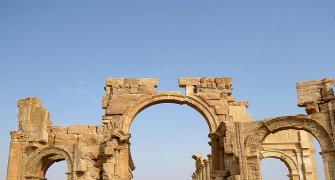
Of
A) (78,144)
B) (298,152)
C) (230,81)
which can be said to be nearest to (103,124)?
(78,144)

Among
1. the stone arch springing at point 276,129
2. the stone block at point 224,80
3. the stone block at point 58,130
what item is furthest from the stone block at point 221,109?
the stone block at point 58,130

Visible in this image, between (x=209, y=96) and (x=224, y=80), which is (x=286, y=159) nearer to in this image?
(x=224, y=80)

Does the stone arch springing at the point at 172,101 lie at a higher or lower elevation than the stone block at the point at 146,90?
lower

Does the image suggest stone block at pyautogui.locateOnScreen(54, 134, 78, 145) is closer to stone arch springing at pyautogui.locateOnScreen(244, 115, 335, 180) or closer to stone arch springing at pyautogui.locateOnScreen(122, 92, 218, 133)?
stone arch springing at pyautogui.locateOnScreen(122, 92, 218, 133)

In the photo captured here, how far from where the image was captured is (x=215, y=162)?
50.8 feet

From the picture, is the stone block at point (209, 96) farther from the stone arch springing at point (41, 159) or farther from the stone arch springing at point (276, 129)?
the stone arch springing at point (41, 159)

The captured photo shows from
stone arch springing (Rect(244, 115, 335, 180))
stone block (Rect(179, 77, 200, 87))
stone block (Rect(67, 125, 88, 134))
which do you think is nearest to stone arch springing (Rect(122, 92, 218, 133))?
stone block (Rect(179, 77, 200, 87))

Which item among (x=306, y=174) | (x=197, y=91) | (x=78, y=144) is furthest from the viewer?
(x=306, y=174)

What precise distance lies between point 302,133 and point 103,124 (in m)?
9.74

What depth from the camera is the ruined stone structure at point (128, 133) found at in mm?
14078

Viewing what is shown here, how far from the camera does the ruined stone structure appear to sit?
46.2ft

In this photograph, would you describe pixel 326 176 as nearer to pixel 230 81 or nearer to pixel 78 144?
pixel 230 81

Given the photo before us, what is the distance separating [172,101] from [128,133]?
2.12 meters

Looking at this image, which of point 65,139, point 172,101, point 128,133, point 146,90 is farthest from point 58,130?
point 172,101
